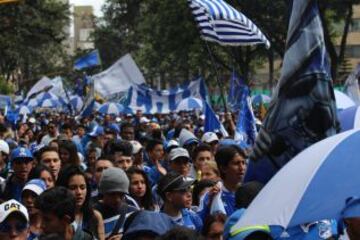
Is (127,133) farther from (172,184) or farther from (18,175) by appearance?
(172,184)

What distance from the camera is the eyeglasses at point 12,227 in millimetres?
5027

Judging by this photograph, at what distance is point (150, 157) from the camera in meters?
9.88

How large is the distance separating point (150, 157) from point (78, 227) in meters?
4.56

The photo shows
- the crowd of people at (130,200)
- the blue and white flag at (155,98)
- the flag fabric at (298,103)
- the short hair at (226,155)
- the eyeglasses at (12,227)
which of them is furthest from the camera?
the blue and white flag at (155,98)

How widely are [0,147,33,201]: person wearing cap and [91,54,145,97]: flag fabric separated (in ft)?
50.9

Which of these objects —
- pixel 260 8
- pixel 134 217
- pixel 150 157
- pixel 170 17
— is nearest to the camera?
pixel 134 217

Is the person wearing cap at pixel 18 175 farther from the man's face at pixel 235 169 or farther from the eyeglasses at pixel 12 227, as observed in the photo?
the eyeglasses at pixel 12 227

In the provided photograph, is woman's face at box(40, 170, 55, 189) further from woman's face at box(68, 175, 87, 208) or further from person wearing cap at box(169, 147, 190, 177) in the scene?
person wearing cap at box(169, 147, 190, 177)

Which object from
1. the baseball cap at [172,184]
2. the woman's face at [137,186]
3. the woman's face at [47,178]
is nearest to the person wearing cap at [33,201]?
the woman's face at [47,178]

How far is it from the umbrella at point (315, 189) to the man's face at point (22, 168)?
496cm

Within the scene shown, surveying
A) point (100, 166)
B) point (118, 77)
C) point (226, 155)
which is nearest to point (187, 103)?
point (118, 77)

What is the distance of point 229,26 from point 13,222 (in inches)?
285

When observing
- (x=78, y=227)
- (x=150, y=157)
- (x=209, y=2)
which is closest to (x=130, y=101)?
(x=209, y=2)

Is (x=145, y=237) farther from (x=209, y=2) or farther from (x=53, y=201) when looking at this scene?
(x=209, y=2)
